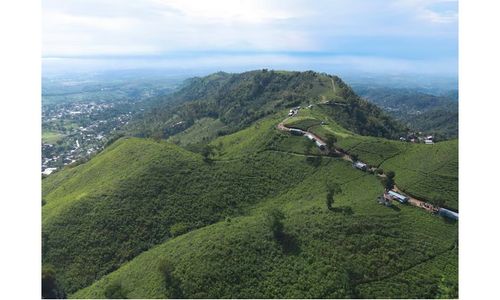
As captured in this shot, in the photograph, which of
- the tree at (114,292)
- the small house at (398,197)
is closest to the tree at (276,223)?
the small house at (398,197)

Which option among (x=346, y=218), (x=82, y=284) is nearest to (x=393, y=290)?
(x=346, y=218)

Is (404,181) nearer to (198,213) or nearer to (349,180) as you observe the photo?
(349,180)

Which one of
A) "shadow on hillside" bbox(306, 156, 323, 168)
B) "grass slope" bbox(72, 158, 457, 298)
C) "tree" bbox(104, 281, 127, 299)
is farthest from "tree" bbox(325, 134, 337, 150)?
"tree" bbox(104, 281, 127, 299)

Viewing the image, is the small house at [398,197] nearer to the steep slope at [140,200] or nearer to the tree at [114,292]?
the steep slope at [140,200]

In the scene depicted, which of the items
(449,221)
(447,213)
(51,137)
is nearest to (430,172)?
(447,213)

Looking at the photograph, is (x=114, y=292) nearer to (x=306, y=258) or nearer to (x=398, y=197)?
(x=306, y=258)

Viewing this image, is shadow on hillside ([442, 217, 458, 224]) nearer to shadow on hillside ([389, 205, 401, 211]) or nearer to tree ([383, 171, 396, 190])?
shadow on hillside ([389, 205, 401, 211])
